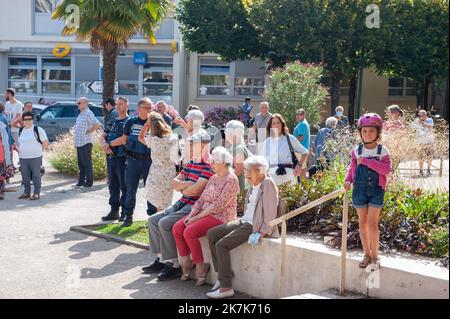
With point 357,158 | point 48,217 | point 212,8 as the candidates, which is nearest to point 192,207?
point 357,158

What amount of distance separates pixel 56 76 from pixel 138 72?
17.0 ft

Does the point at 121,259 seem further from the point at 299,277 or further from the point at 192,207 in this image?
the point at 299,277

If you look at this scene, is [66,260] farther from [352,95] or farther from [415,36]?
[352,95]

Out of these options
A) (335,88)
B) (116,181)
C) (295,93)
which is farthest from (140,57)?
(116,181)

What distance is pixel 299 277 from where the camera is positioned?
659 cm

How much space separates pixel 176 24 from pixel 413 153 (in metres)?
26.5

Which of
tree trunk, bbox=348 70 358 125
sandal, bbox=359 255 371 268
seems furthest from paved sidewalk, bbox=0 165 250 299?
tree trunk, bbox=348 70 358 125

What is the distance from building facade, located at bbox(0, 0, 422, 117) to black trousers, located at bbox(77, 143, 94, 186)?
61.9 ft

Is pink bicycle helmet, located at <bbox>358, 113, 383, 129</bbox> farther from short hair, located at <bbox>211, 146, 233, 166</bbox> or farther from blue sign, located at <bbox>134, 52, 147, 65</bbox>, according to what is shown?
blue sign, located at <bbox>134, 52, 147, 65</bbox>

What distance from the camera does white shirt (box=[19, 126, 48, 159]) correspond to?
12688mm

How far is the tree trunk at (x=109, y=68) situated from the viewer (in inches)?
714

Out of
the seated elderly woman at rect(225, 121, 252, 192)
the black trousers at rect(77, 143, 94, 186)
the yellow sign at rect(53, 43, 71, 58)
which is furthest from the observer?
the yellow sign at rect(53, 43, 71, 58)

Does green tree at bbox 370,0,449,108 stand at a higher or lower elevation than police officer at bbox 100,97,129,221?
higher

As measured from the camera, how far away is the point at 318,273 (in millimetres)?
6430
